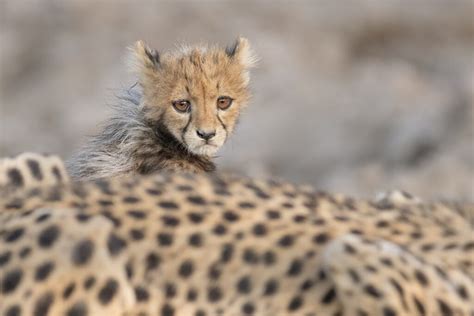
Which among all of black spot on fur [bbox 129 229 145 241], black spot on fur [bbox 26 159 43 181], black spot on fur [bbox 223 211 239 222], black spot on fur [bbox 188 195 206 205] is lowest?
black spot on fur [bbox 223 211 239 222]

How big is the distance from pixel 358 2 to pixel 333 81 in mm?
700

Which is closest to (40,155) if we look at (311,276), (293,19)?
(311,276)

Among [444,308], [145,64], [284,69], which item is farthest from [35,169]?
[284,69]

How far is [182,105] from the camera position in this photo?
13.2 feet

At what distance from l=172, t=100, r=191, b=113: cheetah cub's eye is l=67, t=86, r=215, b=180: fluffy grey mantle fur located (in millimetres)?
74

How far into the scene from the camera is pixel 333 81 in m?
8.59

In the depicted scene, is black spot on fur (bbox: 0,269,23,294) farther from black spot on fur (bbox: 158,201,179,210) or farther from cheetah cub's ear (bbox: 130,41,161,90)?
cheetah cub's ear (bbox: 130,41,161,90)

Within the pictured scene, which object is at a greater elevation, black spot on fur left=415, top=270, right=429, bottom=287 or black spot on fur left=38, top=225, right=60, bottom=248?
black spot on fur left=38, top=225, right=60, bottom=248

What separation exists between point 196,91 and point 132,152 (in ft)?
1.06

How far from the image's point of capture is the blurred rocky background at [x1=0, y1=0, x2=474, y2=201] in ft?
26.5

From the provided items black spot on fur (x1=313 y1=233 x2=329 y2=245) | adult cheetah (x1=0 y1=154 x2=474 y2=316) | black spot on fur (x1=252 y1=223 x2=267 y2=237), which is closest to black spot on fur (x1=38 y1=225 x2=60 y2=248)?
adult cheetah (x1=0 y1=154 x2=474 y2=316)

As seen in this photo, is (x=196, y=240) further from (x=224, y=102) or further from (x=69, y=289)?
(x=224, y=102)

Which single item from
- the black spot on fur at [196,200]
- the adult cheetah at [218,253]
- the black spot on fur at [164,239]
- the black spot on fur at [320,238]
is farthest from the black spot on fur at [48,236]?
the black spot on fur at [320,238]

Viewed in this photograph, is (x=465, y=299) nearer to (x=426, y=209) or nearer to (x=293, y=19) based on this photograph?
(x=426, y=209)
